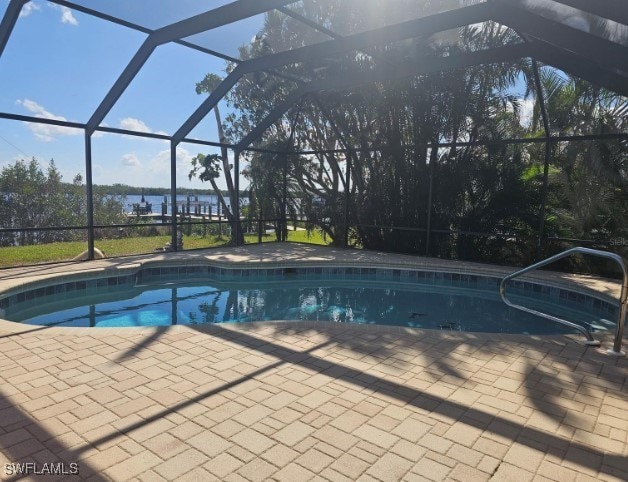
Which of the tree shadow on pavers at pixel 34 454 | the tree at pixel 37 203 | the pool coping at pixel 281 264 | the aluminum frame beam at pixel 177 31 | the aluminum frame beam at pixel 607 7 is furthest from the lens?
the tree at pixel 37 203

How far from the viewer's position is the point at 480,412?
2533 mm

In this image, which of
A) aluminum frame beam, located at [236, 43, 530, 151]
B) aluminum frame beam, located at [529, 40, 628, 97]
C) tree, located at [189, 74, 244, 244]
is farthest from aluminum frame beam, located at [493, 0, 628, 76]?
tree, located at [189, 74, 244, 244]

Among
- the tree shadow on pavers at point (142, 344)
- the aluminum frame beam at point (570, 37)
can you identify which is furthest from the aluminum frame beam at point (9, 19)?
the aluminum frame beam at point (570, 37)

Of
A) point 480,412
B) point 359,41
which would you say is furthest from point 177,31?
point 480,412

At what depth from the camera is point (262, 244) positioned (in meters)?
10.6

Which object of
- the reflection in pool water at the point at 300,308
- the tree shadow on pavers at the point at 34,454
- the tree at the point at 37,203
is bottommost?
the reflection in pool water at the point at 300,308

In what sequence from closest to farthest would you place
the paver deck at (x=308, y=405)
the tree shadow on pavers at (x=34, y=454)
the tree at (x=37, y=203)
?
the tree shadow on pavers at (x=34, y=454)
the paver deck at (x=308, y=405)
the tree at (x=37, y=203)

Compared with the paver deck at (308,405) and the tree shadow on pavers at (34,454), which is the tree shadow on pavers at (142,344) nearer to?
the paver deck at (308,405)

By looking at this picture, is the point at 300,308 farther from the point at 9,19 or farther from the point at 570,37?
the point at 9,19

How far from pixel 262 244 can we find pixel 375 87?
4591 mm

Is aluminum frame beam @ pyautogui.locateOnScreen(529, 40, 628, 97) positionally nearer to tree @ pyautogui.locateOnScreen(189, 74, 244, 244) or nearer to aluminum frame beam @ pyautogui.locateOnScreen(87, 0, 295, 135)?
aluminum frame beam @ pyautogui.locateOnScreen(87, 0, 295, 135)

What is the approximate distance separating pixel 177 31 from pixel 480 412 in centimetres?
592

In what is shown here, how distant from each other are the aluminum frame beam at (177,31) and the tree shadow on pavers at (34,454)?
4519 millimetres

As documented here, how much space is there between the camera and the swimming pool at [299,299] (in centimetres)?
564
